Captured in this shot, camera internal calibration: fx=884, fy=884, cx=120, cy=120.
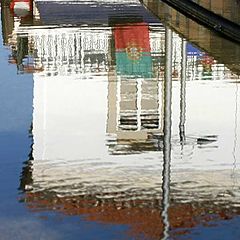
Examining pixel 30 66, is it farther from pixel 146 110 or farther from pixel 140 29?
pixel 140 29

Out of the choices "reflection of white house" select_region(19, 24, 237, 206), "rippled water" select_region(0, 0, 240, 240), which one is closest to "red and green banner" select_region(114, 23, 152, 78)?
"rippled water" select_region(0, 0, 240, 240)


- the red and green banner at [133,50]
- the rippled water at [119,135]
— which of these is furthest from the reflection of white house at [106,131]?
the red and green banner at [133,50]

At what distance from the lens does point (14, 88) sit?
11.7 m

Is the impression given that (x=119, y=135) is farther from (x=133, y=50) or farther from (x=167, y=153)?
(x=133, y=50)

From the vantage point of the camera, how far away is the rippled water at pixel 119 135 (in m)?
6.68

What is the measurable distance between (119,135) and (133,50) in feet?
18.5

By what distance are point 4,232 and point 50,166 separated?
195 centimetres

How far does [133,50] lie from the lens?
15109 mm

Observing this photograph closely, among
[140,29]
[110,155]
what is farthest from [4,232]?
[140,29]

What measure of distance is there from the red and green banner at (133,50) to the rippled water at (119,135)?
0.12ft

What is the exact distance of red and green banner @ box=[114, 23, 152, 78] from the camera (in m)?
13.1

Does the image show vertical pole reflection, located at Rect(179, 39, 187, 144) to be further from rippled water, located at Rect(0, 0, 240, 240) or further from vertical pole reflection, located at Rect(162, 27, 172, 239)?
vertical pole reflection, located at Rect(162, 27, 172, 239)

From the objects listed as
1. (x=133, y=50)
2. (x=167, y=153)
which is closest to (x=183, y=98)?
(x=167, y=153)

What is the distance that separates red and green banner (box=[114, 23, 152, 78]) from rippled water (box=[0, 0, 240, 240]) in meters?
0.04
